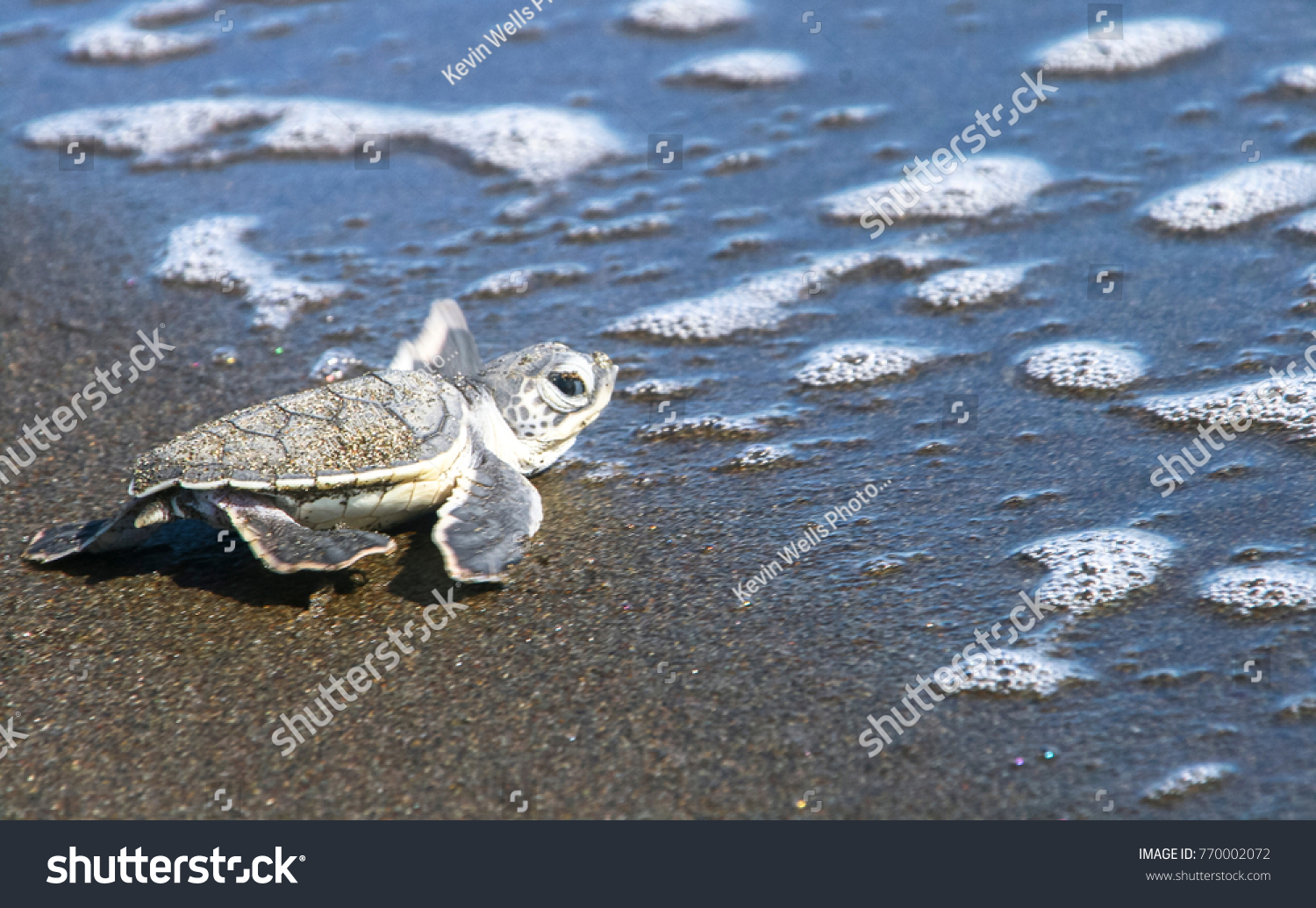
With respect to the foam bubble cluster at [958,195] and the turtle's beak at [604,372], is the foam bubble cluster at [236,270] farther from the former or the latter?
the foam bubble cluster at [958,195]

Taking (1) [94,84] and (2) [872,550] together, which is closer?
(2) [872,550]

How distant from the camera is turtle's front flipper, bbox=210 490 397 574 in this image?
2754 mm

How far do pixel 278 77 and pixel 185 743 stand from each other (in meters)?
4.99

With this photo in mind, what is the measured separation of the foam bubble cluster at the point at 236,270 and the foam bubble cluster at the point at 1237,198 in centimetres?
337

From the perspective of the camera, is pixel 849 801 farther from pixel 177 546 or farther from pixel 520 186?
pixel 520 186

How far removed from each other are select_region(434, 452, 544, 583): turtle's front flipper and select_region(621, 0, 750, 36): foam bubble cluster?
425cm

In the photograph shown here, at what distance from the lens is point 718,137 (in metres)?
5.59

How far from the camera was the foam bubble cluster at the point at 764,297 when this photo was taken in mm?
4230

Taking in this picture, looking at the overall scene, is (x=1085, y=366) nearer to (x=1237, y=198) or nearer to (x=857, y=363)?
(x=857, y=363)

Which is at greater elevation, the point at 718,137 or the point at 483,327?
the point at 718,137

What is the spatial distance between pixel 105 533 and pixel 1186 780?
8.68ft

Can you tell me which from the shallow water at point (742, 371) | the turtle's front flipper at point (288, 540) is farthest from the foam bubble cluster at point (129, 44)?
the turtle's front flipper at point (288, 540)

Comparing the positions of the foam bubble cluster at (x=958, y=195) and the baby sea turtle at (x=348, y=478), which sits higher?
the foam bubble cluster at (x=958, y=195)
